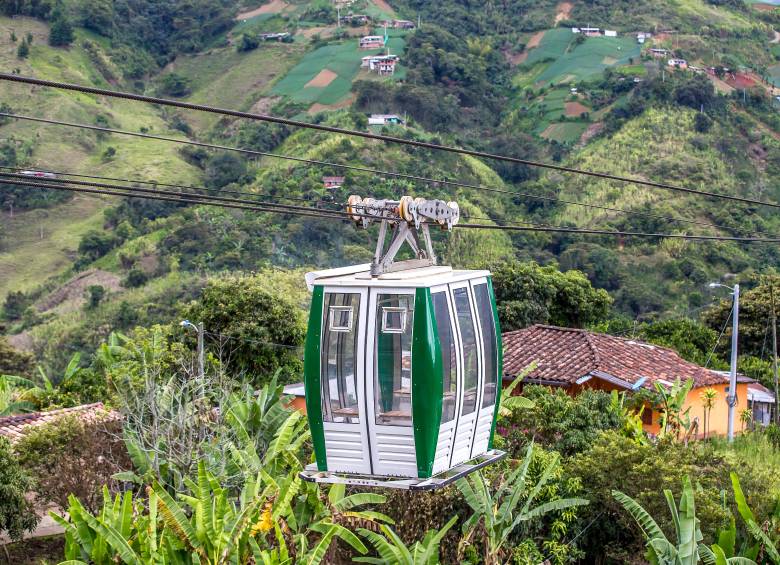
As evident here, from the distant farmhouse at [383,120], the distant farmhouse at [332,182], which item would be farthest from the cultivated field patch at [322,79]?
the distant farmhouse at [332,182]

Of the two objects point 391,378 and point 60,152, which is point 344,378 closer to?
point 391,378

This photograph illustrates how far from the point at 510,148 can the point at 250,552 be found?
87814mm

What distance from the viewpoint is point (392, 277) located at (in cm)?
1220

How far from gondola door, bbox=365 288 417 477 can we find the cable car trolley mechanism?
0.01m

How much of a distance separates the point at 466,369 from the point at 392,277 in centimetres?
138

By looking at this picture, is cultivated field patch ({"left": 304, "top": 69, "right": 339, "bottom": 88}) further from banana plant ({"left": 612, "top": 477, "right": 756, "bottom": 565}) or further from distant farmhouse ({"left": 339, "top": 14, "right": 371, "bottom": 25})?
banana plant ({"left": 612, "top": 477, "right": 756, "bottom": 565})

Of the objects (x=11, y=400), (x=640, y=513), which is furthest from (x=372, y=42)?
(x=640, y=513)

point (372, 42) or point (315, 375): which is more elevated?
point (315, 375)

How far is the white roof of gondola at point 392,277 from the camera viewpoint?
Result: 11906mm

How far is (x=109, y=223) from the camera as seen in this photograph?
259ft

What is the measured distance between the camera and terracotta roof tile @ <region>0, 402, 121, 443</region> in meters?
24.8

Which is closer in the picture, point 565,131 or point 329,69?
point 565,131

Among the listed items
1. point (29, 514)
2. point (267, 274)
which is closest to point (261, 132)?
point (267, 274)

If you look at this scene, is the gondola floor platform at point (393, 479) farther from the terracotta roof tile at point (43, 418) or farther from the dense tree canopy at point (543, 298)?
the dense tree canopy at point (543, 298)
